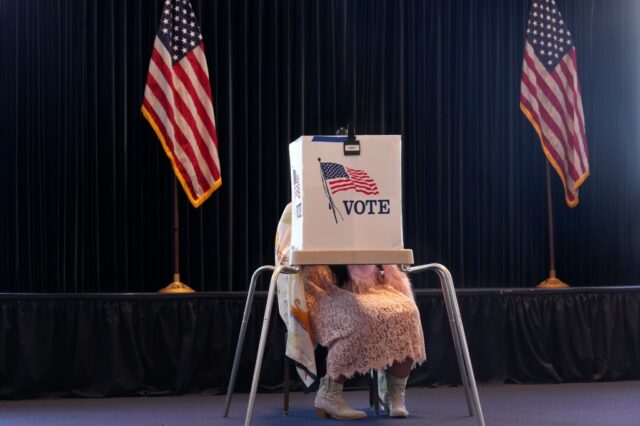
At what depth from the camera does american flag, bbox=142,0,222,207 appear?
458 centimetres

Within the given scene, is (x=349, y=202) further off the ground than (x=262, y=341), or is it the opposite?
(x=349, y=202)

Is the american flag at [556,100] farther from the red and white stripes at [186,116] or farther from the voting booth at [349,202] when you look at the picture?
the voting booth at [349,202]

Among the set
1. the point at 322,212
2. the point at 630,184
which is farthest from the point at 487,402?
the point at 630,184

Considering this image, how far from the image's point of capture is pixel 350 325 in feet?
10.4

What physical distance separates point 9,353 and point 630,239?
3.86 m

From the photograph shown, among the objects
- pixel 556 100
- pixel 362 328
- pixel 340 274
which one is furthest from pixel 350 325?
pixel 556 100

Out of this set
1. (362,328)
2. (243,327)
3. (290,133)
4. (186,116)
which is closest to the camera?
(362,328)

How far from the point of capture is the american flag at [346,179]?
2.76 meters

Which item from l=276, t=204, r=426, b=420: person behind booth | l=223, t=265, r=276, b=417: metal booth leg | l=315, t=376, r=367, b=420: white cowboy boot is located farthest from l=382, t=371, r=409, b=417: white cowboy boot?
l=223, t=265, r=276, b=417: metal booth leg

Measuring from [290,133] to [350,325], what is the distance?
7.51ft

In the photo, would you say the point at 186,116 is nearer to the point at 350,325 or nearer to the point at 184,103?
the point at 184,103

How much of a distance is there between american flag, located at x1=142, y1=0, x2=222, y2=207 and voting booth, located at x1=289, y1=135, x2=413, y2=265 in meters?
1.90

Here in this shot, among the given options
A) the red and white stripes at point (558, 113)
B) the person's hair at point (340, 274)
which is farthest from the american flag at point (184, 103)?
the red and white stripes at point (558, 113)

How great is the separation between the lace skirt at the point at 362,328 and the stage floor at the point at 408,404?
0.87ft
